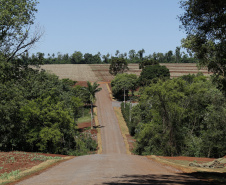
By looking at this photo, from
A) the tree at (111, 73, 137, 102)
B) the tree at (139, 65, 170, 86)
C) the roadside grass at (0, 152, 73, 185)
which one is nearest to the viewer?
the roadside grass at (0, 152, 73, 185)

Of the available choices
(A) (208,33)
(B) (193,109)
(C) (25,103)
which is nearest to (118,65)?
(B) (193,109)

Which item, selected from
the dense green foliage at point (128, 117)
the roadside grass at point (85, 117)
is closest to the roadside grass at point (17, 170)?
the dense green foliage at point (128, 117)

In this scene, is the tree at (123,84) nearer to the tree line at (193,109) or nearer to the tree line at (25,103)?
the tree line at (193,109)

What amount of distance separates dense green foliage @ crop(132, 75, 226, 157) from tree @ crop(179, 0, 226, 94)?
16.9 m

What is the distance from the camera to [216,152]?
36125 mm

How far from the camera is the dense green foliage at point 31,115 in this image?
32.3 meters

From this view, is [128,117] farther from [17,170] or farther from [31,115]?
[17,170]

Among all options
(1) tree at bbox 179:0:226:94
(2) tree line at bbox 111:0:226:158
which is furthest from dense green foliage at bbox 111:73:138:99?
(1) tree at bbox 179:0:226:94

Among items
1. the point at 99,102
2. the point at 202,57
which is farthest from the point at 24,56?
the point at 99,102

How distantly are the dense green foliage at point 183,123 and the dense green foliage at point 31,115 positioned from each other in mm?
11911

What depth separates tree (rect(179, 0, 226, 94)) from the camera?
15.9 meters

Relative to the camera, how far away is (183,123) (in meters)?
45.4

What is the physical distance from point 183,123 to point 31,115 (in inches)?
902

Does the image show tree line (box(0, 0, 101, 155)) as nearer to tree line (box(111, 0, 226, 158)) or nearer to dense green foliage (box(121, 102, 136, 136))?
tree line (box(111, 0, 226, 158))
